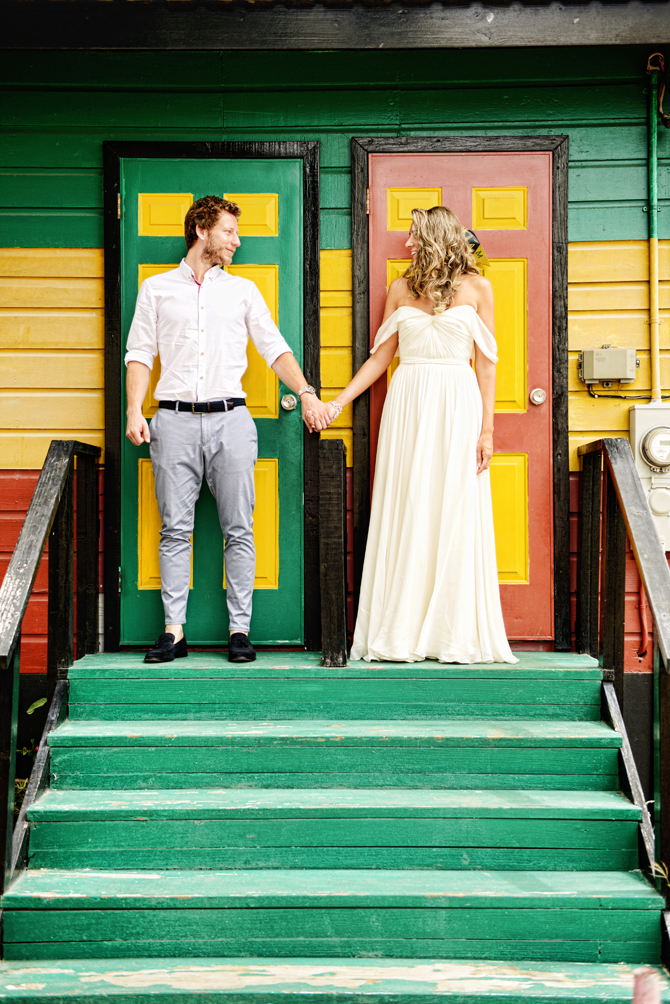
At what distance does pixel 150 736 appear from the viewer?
280 centimetres

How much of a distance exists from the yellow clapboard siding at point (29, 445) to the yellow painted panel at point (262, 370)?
31.3 inches

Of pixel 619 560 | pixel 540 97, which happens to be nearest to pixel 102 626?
pixel 619 560

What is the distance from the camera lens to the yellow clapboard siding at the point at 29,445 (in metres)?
3.79

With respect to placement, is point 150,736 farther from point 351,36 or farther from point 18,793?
point 351,36

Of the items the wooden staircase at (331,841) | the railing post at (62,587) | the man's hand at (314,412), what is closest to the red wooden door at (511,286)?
the man's hand at (314,412)

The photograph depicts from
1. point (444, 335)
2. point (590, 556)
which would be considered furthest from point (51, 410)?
point (590, 556)

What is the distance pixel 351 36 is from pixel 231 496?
2.14m

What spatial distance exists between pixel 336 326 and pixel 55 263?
1431 millimetres

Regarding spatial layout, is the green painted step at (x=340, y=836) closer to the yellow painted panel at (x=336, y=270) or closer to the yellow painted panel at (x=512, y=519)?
the yellow painted panel at (x=512, y=519)

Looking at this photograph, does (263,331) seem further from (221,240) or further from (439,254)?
(439,254)

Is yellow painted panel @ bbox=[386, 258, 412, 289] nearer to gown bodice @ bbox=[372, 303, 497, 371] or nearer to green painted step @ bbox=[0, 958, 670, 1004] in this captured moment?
gown bodice @ bbox=[372, 303, 497, 371]

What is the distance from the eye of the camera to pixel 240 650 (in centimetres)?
330

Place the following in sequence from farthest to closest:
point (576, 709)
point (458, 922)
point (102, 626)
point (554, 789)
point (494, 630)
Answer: point (102, 626) → point (494, 630) → point (576, 709) → point (554, 789) → point (458, 922)

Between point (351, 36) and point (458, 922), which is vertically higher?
point (351, 36)
